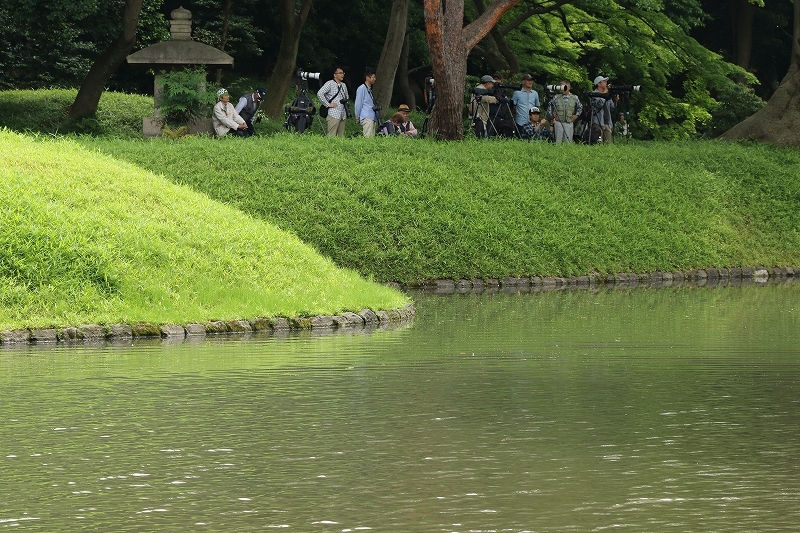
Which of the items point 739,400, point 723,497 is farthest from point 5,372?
point 723,497

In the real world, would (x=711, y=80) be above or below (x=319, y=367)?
above

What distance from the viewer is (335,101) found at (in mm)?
33281

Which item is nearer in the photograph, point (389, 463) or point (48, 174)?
point (389, 463)

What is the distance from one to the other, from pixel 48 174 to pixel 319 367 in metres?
9.92

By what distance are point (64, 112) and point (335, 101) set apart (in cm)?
1184

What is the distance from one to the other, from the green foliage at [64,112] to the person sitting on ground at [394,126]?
7.57 meters

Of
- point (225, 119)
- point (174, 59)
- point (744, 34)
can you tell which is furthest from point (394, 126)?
point (744, 34)

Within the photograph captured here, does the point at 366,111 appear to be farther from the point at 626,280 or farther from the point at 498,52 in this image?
the point at 498,52

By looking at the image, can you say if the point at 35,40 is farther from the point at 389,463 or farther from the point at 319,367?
the point at 389,463

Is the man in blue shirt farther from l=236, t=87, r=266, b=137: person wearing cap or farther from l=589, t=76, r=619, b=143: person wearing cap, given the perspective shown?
l=589, t=76, r=619, b=143: person wearing cap

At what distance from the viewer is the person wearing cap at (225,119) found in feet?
107

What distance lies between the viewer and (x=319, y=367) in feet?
45.2

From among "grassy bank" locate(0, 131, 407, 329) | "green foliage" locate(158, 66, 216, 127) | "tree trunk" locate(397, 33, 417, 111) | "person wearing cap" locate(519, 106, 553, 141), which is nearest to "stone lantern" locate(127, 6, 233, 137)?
"green foliage" locate(158, 66, 216, 127)

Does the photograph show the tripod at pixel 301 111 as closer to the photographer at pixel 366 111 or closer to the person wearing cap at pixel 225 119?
the photographer at pixel 366 111
